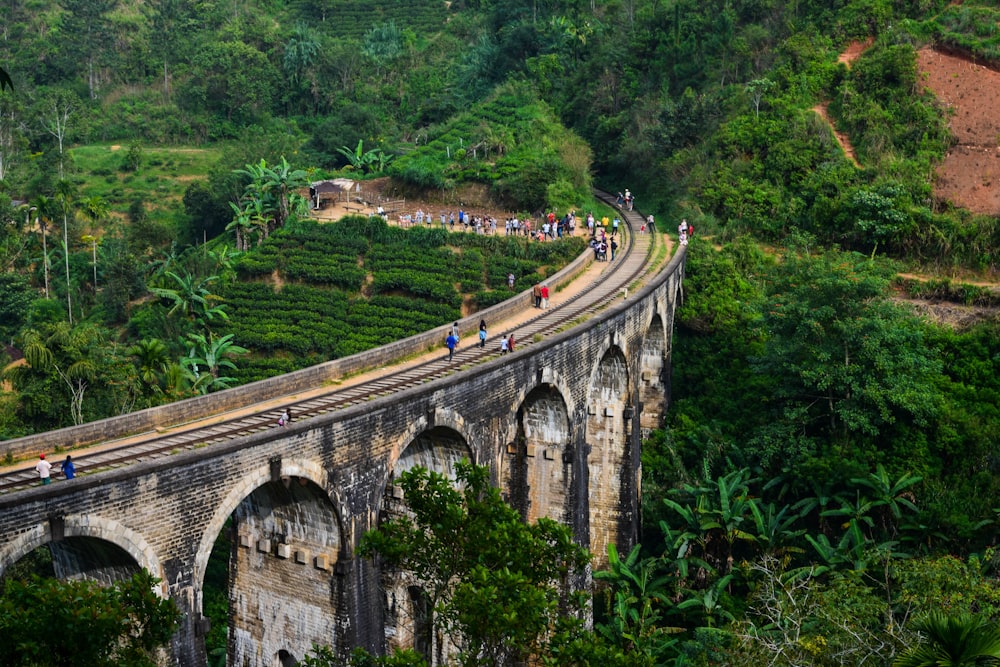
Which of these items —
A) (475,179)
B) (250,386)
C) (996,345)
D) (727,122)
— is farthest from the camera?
(475,179)

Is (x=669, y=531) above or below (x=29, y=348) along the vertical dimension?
below

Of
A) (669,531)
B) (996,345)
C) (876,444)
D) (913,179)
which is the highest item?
(913,179)

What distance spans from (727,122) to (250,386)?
124 ft

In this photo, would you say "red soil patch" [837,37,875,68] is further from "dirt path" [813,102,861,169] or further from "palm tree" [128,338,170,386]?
"palm tree" [128,338,170,386]

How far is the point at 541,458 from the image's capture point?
35.7 m

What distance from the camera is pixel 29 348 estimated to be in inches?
1663

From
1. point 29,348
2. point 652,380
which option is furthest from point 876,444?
point 29,348

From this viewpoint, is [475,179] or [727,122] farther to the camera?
[475,179]

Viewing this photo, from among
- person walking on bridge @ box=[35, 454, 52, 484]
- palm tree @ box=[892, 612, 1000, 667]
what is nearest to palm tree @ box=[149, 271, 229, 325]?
person walking on bridge @ box=[35, 454, 52, 484]

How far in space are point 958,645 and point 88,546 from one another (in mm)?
15132

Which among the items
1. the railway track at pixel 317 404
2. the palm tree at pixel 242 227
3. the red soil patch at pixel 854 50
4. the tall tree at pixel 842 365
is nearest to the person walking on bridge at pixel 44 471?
the railway track at pixel 317 404

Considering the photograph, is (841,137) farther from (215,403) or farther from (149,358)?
(215,403)

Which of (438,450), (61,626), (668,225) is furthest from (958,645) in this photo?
(668,225)

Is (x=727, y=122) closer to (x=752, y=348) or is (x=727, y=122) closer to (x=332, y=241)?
(x=752, y=348)
